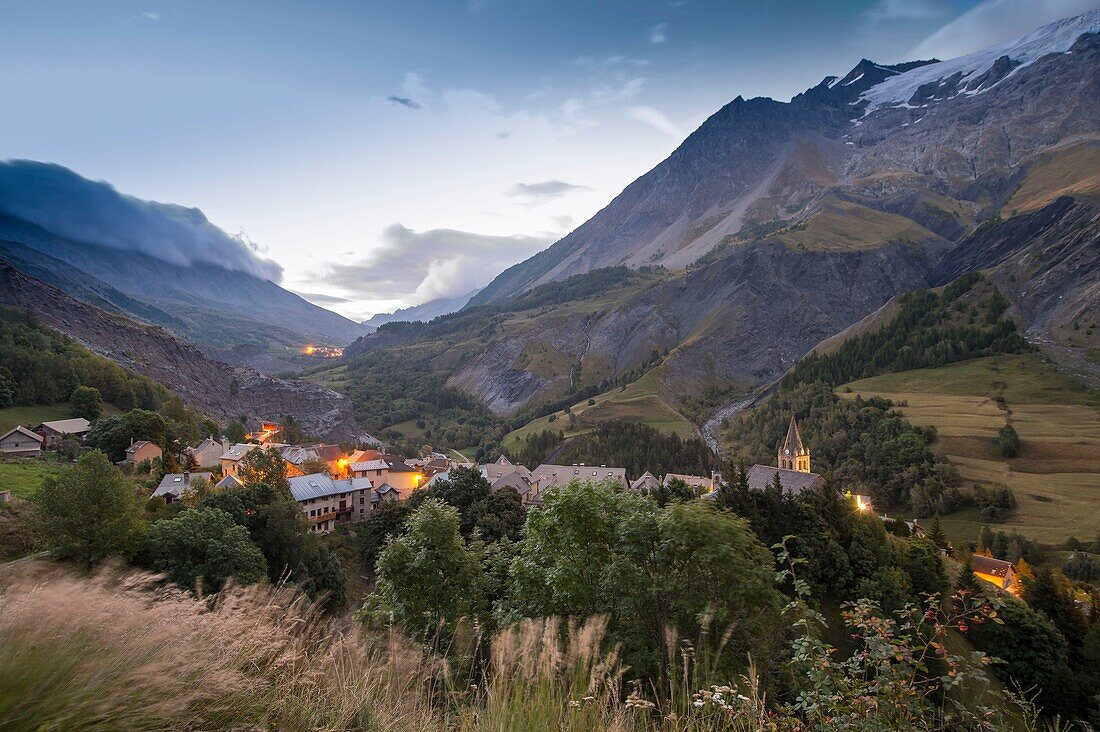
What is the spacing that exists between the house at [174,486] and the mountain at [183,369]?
67238mm

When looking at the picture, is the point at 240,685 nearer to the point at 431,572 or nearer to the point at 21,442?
the point at 431,572

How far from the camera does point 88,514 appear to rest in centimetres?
2023

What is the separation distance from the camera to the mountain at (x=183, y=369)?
87.6 m

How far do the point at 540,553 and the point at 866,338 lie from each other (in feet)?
466

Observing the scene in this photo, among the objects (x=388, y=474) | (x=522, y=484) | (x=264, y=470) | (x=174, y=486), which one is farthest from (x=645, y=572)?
(x=388, y=474)

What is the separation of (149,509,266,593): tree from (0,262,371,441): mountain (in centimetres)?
8472

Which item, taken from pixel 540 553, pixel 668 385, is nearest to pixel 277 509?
pixel 540 553

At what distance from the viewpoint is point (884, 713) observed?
3896 millimetres

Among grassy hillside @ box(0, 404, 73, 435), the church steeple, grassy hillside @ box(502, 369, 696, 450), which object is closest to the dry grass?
grassy hillside @ box(0, 404, 73, 435)

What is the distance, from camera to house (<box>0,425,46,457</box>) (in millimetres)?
43250

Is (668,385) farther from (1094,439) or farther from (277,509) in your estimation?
(277,509)

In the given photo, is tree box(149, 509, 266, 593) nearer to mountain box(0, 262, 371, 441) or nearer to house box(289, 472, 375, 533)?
house box(289, 472, 375, 533)

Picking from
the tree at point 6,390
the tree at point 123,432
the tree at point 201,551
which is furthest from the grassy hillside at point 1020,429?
the tree at point 6,390

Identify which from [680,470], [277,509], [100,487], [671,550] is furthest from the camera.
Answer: [680,470]
